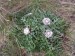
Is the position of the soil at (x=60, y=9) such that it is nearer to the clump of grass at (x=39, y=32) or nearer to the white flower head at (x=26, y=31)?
the clump of grass at (x=39, y=32)

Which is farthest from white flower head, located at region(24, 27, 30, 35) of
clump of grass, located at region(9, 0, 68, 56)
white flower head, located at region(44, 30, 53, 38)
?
white flower head, located at region(44, 30, 53, 38)

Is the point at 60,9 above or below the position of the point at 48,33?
above

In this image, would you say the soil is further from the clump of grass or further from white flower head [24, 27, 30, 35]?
white flower head [24, 27, 30, 35]

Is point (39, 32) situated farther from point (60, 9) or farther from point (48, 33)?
point (60, 9)

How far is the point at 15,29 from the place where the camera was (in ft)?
8.47

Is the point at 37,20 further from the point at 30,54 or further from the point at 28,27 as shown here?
the point at 30,54

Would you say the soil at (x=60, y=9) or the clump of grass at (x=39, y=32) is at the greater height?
the soil at (x=60, y=9)

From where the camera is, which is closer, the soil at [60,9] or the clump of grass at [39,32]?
the clump of grass at [39,32]

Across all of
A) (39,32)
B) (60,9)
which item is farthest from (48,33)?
(60,9)

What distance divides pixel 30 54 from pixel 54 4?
1.67 ft

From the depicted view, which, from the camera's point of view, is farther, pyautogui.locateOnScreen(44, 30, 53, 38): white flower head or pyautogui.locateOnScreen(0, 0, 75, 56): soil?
pyautogui.locateOnScreen(0, 0, 75, 56): soil

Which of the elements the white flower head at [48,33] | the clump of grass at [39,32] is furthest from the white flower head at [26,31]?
the white flower head at [48,33]

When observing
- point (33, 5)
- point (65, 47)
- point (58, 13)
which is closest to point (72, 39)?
point (65, 47)

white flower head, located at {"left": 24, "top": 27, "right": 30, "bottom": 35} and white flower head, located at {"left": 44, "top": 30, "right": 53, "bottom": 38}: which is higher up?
white flower head, located at {"left": 24, "top": 27, "right": 30, "bottom": 35}
